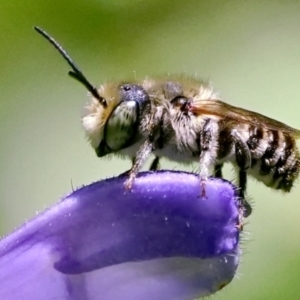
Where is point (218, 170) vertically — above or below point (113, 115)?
below

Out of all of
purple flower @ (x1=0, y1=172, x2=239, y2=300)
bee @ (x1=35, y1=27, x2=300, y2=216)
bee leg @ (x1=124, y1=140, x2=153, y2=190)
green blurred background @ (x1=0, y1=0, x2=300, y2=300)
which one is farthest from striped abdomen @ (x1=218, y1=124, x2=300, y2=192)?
green blurred background @ (x1=0, y1=0, x2=300, y2=300)

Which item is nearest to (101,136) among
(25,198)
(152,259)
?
(152,259)

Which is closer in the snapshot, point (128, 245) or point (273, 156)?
point (128, 245)

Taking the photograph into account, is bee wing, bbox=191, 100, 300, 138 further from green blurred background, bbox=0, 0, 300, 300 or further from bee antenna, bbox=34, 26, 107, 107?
green blurred background, bbox=0, 0, 300, 300

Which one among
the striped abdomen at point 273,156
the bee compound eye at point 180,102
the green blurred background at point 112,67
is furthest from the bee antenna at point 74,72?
the green blurred background at point 112,67

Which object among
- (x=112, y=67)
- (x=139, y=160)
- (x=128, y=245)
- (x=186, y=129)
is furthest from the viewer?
(x=112, y=67)

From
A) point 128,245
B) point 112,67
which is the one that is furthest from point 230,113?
point 112,67

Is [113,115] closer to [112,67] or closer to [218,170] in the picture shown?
[218,170]

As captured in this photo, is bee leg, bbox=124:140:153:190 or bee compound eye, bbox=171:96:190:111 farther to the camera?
bee compound eye, bbox=171:96:190:111
